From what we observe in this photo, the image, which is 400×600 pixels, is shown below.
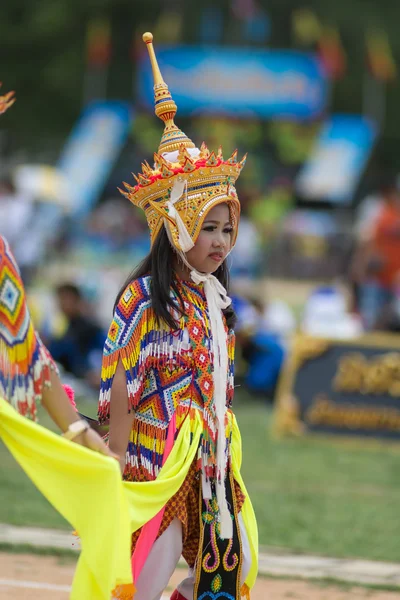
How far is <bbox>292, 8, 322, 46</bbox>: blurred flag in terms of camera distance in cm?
3600

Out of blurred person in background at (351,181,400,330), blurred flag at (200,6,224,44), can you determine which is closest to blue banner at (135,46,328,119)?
blurred flag at (200,6,224,44)

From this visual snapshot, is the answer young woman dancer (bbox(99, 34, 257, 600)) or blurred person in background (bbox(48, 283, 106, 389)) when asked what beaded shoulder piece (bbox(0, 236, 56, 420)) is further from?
blurred person in background (bbox(48, 283, 106, 389))

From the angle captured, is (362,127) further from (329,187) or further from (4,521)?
(4,521)

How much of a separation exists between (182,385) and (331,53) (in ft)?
102

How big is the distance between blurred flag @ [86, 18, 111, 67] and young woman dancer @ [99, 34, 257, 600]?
32.3m

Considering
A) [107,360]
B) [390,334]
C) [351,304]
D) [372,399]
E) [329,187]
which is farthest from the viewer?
[329,187]

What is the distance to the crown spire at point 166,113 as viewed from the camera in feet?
15.3

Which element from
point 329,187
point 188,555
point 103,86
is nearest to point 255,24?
point 103,86

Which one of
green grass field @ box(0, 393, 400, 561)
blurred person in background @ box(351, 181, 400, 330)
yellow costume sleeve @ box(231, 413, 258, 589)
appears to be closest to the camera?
yellow costume sleeve @ box(231, 413, 258, 589)

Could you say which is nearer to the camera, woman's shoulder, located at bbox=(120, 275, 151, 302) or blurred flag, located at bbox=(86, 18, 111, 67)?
woman's shoulder, located at bbox=(120, 275, 151, 302)

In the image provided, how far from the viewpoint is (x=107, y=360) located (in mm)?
4453

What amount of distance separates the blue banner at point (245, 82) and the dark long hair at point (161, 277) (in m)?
29.5

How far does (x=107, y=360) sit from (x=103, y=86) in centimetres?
3364

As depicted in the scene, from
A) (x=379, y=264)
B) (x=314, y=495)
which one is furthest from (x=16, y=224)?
(x=314, y=495)
